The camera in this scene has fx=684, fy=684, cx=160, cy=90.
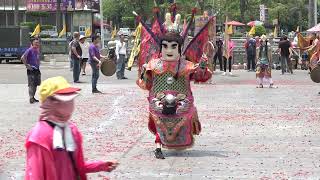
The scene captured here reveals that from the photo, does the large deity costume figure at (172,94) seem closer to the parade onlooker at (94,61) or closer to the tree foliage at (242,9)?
the parade onlooker at (94,61)

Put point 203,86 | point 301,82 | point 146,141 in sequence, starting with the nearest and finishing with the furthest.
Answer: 1. point 146,141
2. point 203,86
3. point 301,82

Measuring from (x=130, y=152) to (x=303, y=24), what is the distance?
217 ft

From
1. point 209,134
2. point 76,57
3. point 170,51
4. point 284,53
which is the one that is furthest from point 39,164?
point 284,53

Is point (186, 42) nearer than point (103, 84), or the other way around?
point (186, 42)

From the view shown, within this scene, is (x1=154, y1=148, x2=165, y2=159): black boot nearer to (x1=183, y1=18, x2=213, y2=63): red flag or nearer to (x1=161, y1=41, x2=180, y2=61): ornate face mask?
(x1=161, y1=41, x2=180, y2=61): ornate face mask

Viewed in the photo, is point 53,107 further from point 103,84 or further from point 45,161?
point 103,84

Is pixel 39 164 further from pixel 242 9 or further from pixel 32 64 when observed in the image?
pixel 242 9

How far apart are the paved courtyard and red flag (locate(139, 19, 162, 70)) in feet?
4.33

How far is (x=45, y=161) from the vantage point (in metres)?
4.23

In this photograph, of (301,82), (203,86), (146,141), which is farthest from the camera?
(301,82)

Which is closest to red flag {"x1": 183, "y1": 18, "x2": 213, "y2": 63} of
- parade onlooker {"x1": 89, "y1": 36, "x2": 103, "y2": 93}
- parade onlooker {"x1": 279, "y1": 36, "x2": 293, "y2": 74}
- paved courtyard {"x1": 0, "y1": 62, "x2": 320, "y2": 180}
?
paved courtyard {"x1": 0, "y1": 62, "x2": 320, "y2": 180}

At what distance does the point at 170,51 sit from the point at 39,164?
5.08 m

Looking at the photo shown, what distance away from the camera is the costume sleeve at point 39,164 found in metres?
4.21

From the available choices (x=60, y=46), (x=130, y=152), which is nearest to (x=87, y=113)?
(x=130, y=152)
